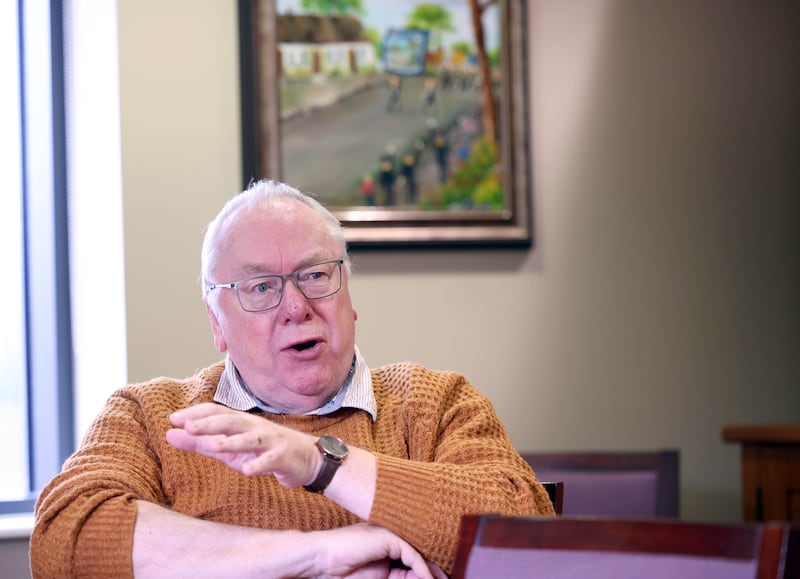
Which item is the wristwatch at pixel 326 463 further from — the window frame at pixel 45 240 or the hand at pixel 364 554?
the window frame at pixel 45 240

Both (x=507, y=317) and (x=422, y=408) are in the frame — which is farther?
(x=507, y=317)

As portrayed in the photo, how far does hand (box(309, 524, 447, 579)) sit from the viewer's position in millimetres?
1501

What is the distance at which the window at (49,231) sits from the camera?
2.94m

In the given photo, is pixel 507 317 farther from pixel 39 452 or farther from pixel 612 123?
pixel 39 452

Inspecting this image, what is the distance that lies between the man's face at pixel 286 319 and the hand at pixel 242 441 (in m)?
0.34

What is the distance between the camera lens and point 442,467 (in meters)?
1.61

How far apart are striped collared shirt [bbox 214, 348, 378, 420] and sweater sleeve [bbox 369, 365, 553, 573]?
5 centimetres

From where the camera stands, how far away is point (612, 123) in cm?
310

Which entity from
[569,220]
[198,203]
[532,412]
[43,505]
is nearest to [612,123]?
[569,220]

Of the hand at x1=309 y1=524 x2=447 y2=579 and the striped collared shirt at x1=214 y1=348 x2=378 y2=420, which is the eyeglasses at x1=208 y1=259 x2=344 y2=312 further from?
the hand at x1=309 y1=524 x2=447 y2=579

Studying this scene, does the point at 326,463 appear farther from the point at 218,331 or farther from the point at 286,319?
the point at 218,331

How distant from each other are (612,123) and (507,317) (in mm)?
678

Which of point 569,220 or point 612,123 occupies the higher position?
point 612,123

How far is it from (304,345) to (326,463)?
376 mm
